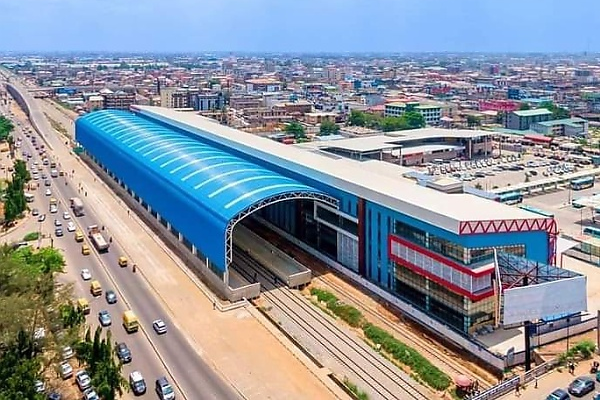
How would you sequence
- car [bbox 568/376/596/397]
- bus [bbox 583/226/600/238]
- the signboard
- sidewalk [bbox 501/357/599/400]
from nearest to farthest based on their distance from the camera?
car [bbox 568/376/596/397] → sidewalk [bbox 501/357/599/400] → the signboard → bus [bbox 583/226/600/238]

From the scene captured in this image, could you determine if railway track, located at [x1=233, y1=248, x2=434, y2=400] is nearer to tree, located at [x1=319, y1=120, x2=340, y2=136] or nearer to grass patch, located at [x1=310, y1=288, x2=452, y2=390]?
grass patch, located at [x1=310, y1=288, x2=452, y2=390]

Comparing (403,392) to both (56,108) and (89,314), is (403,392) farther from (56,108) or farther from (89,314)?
(56,108)

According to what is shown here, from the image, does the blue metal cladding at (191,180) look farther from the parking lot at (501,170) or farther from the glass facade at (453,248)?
the parking lot at (501,170)

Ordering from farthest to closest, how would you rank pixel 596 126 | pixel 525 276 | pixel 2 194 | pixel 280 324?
pixel 596 126, pixel 2 194, pixel 280 324, pixel 525 276

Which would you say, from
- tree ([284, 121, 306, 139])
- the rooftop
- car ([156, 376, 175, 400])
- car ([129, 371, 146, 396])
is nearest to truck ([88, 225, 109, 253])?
car ([129, 371, 146, 396])

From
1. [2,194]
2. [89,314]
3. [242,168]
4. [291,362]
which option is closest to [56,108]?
[2,194]

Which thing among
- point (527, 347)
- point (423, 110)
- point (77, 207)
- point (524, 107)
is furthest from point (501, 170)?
point (524, 107)
